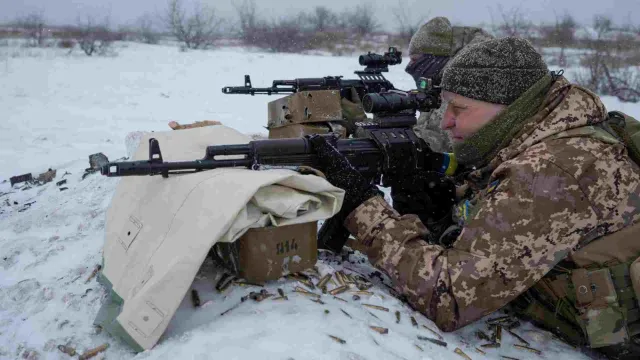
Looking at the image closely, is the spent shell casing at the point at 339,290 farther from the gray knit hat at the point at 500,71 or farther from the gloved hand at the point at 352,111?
the gloved hand at the point at 352,111

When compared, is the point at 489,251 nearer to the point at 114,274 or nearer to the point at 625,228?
the point at 625,228

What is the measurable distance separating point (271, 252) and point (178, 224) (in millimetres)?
405

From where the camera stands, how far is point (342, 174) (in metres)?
2.36

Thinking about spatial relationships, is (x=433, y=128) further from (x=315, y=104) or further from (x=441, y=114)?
(x=315, y=104)

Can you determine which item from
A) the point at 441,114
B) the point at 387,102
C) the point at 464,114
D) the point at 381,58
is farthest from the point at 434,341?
the point at 381,58

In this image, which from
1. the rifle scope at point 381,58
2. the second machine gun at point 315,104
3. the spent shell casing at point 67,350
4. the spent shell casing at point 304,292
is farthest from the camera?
the rifle scope at point 381,58

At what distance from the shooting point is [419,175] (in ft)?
9.20

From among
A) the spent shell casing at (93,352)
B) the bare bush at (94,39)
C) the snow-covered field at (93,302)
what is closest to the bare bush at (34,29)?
the bare bush at (94,39)

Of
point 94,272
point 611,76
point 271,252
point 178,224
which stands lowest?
point 94,272

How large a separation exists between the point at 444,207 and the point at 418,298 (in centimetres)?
99

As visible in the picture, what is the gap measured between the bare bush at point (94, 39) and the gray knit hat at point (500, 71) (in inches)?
655

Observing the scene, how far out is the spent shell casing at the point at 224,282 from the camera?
215 centimetres

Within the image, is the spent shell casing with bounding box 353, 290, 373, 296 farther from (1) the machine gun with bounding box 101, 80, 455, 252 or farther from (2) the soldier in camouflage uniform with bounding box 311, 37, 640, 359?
(1) the machine gun with bounding box 101, 80, 455, 252

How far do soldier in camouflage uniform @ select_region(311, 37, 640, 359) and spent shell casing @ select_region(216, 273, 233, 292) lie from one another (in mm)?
642
